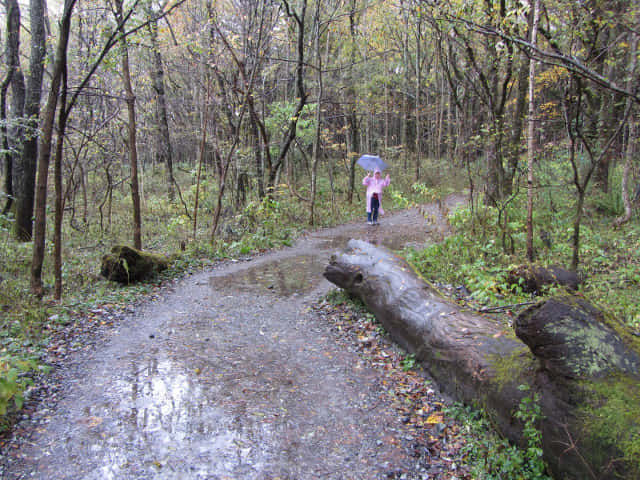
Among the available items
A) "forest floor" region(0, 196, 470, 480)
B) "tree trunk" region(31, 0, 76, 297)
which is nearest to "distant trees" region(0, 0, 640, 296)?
"tree trunk" region(31, 0, 76, 297)

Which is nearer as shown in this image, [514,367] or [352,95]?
[514,367]

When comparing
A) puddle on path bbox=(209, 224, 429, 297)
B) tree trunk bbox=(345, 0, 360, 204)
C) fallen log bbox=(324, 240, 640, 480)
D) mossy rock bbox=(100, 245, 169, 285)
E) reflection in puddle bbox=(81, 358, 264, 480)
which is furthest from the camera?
tree trunk bbox=(345, 0, 360, 204)

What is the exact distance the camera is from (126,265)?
732 centimetres

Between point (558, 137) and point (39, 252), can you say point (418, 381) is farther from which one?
point (558, 137)


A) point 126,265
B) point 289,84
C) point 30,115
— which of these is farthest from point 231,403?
point 289,84

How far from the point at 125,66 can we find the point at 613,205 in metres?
11.6

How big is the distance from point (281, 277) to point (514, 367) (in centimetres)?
550

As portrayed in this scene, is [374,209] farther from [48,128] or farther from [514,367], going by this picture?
[514,367]

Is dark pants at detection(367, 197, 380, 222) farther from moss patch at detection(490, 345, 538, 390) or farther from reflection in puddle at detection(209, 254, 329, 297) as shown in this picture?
moss patch at detection(490, 345, 538, 390)

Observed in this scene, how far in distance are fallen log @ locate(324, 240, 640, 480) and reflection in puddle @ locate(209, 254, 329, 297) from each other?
2.56 metres

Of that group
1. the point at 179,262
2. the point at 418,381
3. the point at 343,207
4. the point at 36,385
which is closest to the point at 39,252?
the point at 36,385

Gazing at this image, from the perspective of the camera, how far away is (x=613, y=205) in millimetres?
9758

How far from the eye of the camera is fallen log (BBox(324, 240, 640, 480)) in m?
2.46

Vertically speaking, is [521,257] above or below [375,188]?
below
